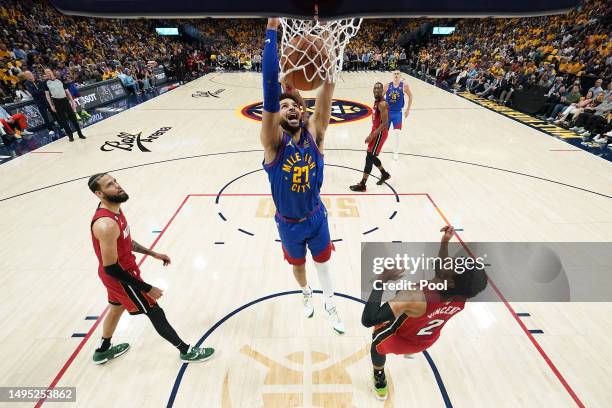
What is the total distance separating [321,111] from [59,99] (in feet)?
26.4

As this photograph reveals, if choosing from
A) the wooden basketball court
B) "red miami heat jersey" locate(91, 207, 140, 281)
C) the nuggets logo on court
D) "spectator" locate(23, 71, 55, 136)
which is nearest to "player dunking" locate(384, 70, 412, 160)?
the wooden basketball court

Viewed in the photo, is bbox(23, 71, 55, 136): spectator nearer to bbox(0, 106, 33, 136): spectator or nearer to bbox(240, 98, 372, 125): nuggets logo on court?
bbox(0, 106, 33, 136): spectator

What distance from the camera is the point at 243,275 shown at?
13.2 feet

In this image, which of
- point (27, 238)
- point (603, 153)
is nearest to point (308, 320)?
point (27, 238)

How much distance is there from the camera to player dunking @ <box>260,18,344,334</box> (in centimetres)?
255

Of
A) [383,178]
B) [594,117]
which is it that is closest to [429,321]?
[383,178]

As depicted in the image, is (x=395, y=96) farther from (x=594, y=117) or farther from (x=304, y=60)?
(x=594, y=117)

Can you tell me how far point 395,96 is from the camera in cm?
671

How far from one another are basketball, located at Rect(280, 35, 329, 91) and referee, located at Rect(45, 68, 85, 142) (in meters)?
7.74

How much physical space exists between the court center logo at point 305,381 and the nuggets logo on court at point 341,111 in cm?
817

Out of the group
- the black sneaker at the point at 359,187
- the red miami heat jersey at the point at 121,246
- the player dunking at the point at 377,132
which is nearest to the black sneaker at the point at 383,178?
the player dunking at the point at 377,132

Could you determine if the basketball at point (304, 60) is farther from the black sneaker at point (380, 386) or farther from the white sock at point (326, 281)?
the black sneaker at point (380, 386)

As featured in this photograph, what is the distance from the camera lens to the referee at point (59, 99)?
7777 millimetres

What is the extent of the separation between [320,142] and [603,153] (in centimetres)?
800
